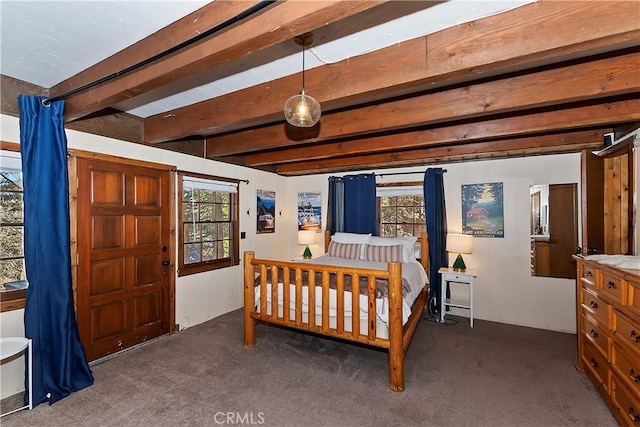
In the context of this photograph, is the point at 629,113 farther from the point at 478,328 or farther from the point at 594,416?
the point at 478,328

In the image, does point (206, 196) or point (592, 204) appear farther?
point (206, 196)

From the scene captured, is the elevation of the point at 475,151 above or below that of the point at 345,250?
above

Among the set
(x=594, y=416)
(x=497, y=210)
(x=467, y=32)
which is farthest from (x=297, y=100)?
(x=497, y=210)

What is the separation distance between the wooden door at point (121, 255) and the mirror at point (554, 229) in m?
4.53

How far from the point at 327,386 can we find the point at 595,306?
2.22 meters

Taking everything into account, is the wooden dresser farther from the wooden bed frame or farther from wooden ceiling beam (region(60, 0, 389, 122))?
wooden ceiling beam (region(60, 0, 389, 122))

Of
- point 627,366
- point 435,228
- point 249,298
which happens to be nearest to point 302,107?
point 249,298

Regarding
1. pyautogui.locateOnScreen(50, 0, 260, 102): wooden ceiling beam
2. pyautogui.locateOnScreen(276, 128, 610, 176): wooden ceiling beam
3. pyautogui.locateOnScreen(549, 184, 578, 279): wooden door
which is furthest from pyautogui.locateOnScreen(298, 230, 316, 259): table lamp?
pyautogui.locateOnScreen(50, 0, 260, 102): wooden ceiling beam

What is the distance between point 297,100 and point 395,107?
111cm

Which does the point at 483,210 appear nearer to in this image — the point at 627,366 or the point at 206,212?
the point at 627,366

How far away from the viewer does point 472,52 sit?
1534 millimetres

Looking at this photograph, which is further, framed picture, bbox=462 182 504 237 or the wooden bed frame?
framed picture, bbox=462 182 504 237

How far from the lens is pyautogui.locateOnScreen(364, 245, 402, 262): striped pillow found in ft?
13.2

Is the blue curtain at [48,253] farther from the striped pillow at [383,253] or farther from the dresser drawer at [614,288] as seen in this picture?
the dresser drawer at [614,288]
